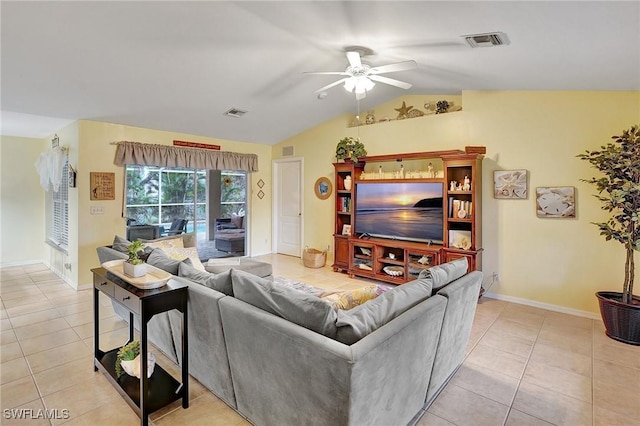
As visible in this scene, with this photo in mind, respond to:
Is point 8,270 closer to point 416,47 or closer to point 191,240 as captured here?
point 191,240

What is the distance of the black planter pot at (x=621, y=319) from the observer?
3.01m

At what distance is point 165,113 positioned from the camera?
477cm

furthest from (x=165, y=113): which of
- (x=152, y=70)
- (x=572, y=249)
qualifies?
(x=572, y=249)

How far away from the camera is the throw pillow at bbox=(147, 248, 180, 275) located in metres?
2.61

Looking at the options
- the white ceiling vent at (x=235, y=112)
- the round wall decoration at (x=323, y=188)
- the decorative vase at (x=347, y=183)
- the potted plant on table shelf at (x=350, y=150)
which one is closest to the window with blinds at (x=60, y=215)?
the white ceiling vent at (x=235, y=112)

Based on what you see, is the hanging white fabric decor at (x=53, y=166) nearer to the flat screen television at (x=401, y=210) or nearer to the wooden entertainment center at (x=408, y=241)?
the wooden entertainment center at (x=408, y=241)

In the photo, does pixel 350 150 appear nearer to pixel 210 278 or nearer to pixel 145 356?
pixel 210 278

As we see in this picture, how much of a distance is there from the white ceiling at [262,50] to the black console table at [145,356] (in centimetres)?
215

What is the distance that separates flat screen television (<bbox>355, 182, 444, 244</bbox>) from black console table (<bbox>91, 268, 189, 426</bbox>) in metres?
3.62

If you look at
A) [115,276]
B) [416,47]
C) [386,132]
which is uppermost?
[416,47]

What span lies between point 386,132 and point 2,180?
22.3ft

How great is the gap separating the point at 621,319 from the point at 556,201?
1.41 metres

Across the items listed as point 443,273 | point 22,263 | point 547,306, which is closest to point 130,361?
point 443,273

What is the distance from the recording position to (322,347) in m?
1.41
